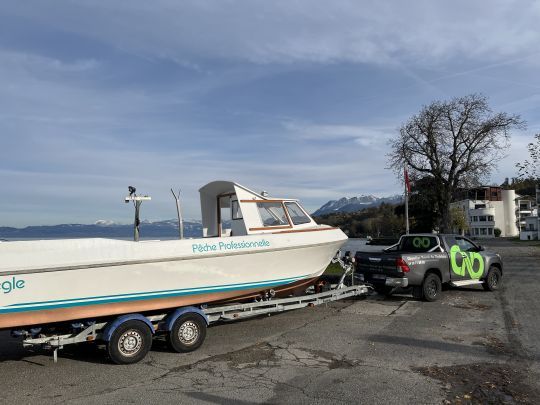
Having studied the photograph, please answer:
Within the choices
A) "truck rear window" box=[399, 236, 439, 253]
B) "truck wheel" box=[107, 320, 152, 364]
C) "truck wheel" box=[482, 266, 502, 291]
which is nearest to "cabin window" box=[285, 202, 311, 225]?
"truck wheel" box=[107, 320, 152, 364]

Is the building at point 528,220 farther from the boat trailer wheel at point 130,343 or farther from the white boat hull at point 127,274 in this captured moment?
the boat trailer wheel at point 130,343

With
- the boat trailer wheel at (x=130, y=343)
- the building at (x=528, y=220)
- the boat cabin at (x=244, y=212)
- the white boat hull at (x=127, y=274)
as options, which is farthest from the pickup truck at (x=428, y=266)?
the building at (x=528, y=220)

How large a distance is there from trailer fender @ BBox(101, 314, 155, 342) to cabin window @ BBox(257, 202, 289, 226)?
334 cm

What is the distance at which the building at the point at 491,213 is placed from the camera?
98.6m

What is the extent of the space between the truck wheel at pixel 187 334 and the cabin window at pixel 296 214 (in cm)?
330

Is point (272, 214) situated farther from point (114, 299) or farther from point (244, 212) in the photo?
point (114, 299)

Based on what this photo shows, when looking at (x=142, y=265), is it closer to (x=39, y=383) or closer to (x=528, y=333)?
(x=39, y=383)

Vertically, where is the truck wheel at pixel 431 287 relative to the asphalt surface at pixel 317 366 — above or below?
above

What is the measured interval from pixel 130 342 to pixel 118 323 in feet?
1.16

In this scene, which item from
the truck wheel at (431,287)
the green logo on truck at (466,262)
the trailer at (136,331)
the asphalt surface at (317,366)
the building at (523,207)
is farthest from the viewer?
the building at (523,207)

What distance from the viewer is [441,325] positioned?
29.8 feet

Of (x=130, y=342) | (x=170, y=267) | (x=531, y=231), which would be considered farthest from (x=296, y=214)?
(x=531, y=231)

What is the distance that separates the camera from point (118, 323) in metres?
6.80

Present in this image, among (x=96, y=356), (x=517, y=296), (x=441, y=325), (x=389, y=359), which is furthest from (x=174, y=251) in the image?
(x=517, y=296)
